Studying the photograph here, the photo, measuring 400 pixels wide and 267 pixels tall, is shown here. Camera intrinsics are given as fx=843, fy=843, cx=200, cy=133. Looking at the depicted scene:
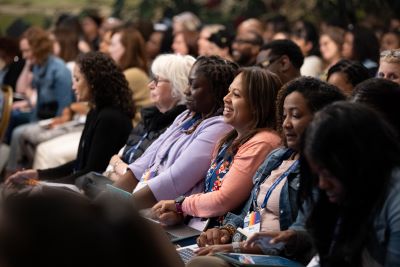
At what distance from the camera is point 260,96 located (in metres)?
4.29

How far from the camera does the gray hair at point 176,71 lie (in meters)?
5.44

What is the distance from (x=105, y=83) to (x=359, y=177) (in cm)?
333

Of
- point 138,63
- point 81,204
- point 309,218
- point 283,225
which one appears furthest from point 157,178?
point 81,204

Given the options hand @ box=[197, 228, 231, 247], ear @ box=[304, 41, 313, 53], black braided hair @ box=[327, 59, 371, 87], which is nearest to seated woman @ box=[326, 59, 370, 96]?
black braided hair @ box=[327, 59, 371, 87]

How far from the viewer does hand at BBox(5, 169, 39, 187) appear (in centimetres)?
544

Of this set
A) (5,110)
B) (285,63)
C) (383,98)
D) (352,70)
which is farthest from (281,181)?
(5,110)

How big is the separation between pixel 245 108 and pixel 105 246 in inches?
122

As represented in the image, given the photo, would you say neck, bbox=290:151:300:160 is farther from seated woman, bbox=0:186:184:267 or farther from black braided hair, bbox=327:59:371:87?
seated woman, bbox=0:186:184:267

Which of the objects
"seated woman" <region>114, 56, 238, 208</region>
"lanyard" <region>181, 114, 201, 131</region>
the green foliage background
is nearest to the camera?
"seated woman" <region>114, 56, 238, 208</region>

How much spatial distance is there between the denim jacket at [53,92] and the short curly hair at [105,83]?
8.85 ft

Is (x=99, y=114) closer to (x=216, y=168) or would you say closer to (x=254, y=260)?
(x=216, y=168)

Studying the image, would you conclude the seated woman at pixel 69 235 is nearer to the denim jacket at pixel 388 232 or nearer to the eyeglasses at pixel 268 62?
the denim jacket at pixel 388 232

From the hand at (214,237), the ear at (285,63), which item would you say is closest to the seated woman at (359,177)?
the hand at (214,237)

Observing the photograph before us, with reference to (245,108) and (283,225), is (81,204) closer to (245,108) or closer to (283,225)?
(283,225)
